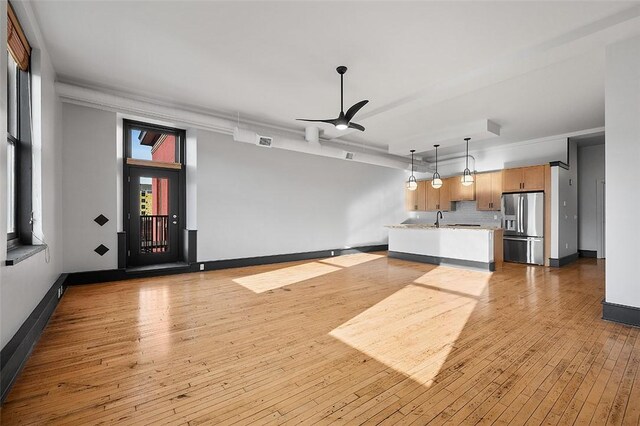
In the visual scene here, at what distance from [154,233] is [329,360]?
520 cm

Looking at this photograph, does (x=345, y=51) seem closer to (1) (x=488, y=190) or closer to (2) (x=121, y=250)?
(2) (x=121, y=250)

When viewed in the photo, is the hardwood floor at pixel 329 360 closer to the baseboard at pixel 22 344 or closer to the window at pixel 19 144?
the baseboard at pixel 22 344

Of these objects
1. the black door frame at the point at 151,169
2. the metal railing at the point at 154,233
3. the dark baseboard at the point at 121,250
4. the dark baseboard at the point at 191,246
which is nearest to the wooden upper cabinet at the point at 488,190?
the dark baseboard at the point at 191,246

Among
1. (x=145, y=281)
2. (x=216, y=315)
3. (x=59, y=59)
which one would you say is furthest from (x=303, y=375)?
(x=59, y=59)

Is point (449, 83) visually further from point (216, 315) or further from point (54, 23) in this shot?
point (54, 23)

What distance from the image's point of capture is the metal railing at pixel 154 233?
6172mm

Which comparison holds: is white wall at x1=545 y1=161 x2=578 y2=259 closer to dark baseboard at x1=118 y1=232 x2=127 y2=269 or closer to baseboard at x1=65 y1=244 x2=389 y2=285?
baseboard at x1=65 y1=244 x2=389 y2=285

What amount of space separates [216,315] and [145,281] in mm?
2587

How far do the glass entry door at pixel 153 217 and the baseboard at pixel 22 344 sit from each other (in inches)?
99.8

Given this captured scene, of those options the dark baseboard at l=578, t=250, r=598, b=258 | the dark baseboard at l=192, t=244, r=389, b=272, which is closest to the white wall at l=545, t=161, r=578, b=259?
the dark baseboard at l=578, t=250, r=598, b=258

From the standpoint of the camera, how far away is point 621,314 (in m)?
3.34

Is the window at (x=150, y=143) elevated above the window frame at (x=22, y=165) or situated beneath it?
elevated above

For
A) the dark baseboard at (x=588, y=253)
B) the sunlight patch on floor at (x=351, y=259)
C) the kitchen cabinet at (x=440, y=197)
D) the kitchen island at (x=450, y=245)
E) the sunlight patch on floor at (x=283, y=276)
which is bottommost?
the sunlight patch on floor at (x=351, y=259)

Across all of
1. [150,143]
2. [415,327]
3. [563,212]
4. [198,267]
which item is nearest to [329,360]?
[415,327]
